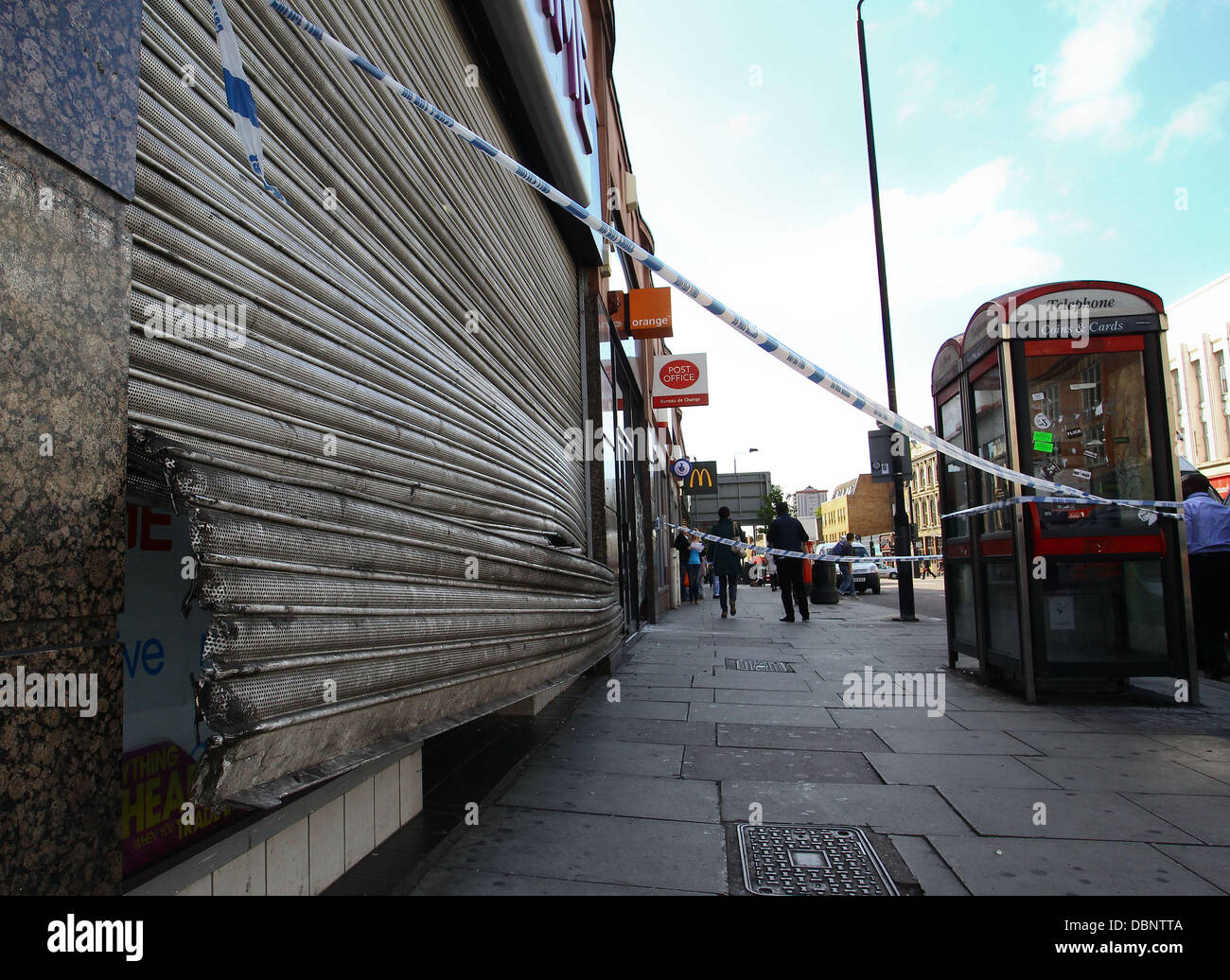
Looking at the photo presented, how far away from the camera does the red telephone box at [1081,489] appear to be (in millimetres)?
5285

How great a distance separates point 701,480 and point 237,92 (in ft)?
61.6

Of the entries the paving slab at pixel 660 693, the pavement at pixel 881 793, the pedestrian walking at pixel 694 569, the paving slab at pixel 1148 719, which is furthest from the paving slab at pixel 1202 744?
the pedestrian walking at pixel 694 569

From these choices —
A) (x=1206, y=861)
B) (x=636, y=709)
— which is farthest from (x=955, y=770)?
(x=636, y=709)

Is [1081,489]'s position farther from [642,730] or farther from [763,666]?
[642,730]

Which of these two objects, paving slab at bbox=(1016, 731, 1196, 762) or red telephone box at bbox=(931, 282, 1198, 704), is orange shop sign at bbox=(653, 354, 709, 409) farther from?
paving slab at bbox=(1016, 731, 1196, 762)

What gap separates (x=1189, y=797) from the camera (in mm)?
3344

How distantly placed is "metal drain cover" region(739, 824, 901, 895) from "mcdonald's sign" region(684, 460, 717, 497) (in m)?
16.9

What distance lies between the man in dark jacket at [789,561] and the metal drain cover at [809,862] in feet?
31.8

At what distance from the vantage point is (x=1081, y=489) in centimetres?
577

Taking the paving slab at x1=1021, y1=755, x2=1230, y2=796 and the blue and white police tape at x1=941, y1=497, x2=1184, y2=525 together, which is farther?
the blue and white police tape at x1=941, y1=497, x2=1184, y2=525

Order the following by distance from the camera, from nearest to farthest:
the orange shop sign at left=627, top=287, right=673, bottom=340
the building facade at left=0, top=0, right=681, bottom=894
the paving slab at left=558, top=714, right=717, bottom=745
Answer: the building facade at left=0, top=0, right=681, bottom=894
the paving slab at left=558, top=714, right=717, bottom=745
the orange shop sign at left=627, top=287, right=673, bottom=340

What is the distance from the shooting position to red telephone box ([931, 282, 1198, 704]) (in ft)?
17.3

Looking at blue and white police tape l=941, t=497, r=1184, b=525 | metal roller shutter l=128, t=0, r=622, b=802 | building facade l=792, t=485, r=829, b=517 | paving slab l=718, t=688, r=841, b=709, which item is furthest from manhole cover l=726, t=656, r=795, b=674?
building facade l=792, t=485, r=829, b=517

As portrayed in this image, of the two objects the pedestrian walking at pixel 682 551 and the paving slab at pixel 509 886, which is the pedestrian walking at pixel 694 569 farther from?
the paving slab at pixel 509 886
